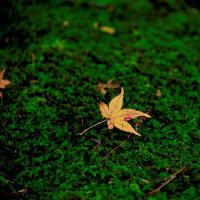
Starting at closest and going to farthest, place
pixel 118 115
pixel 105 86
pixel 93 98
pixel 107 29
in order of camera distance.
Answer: pixel 118 115
pixel 93 98
pixel 105 86
pixel 107 29

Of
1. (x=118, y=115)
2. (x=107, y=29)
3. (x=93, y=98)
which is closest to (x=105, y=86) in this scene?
(x=93, y=98)

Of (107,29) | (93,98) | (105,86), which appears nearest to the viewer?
(93,98)

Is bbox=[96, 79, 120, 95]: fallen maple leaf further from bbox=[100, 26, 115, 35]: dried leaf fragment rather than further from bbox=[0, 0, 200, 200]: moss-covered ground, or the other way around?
bbox=[100, 26, 115, 35]: dried leaf fragment

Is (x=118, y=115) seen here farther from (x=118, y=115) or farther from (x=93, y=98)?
(x=93, y=98)

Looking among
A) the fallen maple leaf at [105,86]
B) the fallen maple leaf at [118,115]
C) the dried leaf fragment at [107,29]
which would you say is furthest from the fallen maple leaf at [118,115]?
the dried leaf fragment at [107,29]

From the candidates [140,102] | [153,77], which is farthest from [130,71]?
[140,102]

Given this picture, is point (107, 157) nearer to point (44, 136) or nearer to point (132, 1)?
point (44, 136)

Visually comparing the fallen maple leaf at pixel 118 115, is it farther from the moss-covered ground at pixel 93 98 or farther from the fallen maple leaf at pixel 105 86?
the fallen maple leaf at pixel 105 86

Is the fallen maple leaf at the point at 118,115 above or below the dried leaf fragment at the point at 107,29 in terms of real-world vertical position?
below
